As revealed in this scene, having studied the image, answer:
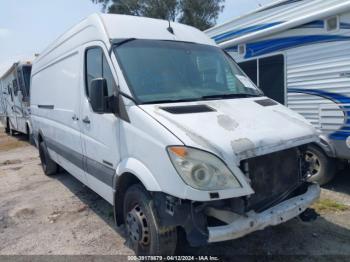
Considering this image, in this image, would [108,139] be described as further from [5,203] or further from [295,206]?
[5,203]

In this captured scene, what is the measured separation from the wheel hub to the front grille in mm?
981

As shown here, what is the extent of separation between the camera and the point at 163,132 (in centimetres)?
273

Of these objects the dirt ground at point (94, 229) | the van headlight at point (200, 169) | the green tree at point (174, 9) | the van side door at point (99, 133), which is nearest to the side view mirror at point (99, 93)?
the van side door at point (99, 133)

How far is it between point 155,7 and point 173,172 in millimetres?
25854

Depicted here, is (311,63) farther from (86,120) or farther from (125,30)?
(86,120)

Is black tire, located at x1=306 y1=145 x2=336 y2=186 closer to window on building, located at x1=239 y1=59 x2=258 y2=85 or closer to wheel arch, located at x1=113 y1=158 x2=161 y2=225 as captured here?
window on building, located at x1=239 y1=59 x2=258 y2=85

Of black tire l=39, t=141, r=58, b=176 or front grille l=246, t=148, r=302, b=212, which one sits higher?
front grille l=246, t=148, r=302, b=212

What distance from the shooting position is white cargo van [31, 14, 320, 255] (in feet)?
8.75

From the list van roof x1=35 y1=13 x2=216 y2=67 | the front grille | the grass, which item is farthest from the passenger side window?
the grass

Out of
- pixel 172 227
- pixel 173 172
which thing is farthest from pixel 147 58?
pixel 172 227

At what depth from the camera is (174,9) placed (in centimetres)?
2672

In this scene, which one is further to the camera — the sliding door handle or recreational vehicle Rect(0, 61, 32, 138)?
recreational vehicle Rect(0, 61, 32, 138)

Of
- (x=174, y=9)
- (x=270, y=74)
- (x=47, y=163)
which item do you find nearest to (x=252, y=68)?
(x=270, y=74)

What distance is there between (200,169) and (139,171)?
2.15ft
